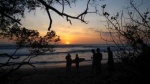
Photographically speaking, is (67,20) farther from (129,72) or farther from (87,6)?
(129,72)

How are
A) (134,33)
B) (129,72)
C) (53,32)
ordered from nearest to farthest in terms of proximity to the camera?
(129,72), (134,33), (53,32)

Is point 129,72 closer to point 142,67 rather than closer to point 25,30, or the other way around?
point 142,67

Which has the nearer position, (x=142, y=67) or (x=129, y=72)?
(x=142, y=67)

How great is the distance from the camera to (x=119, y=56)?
227 inches

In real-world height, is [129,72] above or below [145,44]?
below

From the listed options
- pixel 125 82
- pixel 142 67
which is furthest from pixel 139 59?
pixel 125 82

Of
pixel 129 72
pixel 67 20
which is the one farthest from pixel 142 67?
pixel 67 20

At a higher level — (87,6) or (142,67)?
(87,6)

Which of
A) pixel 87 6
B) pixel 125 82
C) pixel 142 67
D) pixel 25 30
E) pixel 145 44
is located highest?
pixel 87 6

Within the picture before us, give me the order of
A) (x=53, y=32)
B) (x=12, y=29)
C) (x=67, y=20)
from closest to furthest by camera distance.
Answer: (x=67, y=20) → (x=12, y=29) → (x=53, y=32)

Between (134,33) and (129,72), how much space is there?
1.00 m

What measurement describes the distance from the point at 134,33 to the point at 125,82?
1.19 metres

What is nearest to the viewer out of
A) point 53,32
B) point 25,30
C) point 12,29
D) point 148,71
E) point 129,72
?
point 148,71

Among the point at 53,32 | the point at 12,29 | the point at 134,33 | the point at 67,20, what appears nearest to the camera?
the point at 134,33
